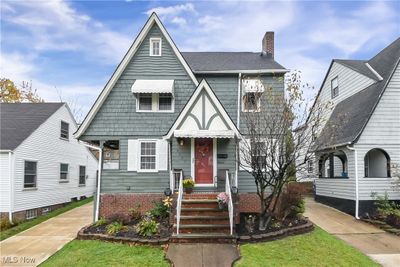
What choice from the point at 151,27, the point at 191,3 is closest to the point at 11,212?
the point at 151,27

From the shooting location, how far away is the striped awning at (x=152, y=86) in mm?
13766

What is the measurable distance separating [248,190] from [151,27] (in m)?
8.80

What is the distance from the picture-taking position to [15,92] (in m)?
33.3

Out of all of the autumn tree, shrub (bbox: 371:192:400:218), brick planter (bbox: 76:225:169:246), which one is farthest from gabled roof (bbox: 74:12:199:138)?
the autumn tree

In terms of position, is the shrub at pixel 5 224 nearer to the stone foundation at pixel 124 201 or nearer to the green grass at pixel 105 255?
the stone foundation at pixel 124 201

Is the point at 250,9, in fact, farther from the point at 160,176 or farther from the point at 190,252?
the point at 190,252

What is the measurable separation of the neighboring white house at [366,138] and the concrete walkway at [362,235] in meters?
1.03

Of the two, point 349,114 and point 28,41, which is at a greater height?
point 28,41

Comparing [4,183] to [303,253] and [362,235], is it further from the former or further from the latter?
[362,235]

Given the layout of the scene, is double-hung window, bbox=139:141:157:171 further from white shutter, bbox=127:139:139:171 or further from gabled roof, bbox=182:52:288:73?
gabled roof, bbox=182:52:288:73

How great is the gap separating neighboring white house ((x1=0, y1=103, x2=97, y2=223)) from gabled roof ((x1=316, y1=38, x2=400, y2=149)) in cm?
1494

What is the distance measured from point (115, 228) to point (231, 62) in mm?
10050

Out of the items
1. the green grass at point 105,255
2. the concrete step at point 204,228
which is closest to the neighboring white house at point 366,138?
the concrete step at point 204,228

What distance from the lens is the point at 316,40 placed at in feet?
56.0
